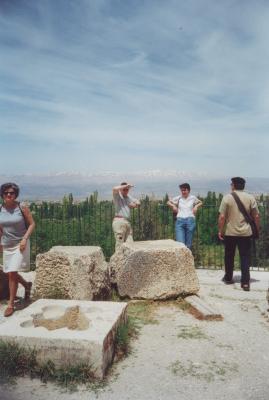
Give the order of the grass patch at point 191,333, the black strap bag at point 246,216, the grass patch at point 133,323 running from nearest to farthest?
the grass patch at point 133,323 < the grass patch at point 191,333 < the black strap bag at point 246,216

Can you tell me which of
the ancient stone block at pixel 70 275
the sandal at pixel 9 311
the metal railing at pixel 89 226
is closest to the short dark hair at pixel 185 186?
the metal railing at pixel 89 226

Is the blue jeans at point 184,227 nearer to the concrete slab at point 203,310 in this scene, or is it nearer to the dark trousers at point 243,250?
the dark trousers at point 243,250

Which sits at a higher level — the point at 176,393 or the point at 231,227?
the point at 231,227

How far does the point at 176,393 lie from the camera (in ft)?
13.9

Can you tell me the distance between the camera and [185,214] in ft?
29.9

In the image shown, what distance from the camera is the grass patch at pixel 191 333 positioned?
5.76 m

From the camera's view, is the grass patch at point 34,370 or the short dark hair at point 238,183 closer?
the grass patch at point 34,370

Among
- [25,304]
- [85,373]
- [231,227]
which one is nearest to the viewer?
[85,373]

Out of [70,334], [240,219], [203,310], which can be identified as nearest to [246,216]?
[240,219]

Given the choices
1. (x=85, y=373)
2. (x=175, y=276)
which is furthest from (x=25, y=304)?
(x=85, y=373)

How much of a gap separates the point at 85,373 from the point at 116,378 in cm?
32

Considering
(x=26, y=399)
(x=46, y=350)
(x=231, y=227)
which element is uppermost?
(x=231, y=227)

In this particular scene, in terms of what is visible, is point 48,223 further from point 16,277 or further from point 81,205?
point 16,277

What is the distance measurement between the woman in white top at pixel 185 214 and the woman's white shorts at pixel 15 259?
3496 mm
